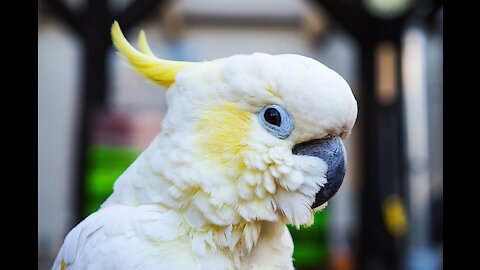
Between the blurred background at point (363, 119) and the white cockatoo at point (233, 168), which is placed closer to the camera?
the white cockatoo at point (233, 168)

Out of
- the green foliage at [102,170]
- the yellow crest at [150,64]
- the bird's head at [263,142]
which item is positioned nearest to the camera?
the bird's head at [263,142]

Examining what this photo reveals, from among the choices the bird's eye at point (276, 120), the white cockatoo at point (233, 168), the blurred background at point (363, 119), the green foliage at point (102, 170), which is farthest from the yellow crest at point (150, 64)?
the green foliage at point (102, 170)

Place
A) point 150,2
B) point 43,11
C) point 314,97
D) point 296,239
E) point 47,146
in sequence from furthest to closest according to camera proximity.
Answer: point 47,146 → point 43,11 → point 296,239 → point 150,2 → point 314,97

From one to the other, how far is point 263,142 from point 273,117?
5cm

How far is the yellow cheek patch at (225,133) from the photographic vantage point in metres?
0.88

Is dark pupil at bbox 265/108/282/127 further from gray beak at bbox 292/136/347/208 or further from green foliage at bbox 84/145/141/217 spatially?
green foliage at bbox 84/145/141/217

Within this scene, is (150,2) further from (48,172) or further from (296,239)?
(48,172)

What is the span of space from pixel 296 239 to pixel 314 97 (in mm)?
2105

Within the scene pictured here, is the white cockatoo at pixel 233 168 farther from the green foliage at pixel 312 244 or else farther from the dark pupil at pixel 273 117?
the green foliage at pixel 312 244

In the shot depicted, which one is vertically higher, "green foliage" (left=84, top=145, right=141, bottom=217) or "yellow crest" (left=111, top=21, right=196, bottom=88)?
"yellow crest" (left=111, top=21, right=196, bottom=88)

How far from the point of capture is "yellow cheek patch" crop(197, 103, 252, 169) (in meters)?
0.88

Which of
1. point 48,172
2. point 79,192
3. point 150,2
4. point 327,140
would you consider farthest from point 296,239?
point 48,172

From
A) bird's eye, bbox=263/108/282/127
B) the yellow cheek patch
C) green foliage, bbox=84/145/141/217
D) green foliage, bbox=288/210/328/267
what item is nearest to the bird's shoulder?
the yellow cheek patch
